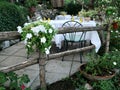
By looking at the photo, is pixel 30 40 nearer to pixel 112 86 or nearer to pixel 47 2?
pixel 112 86

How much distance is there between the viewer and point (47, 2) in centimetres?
1061

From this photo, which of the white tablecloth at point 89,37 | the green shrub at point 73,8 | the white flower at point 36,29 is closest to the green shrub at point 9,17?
the white tablecloth at point 89,37

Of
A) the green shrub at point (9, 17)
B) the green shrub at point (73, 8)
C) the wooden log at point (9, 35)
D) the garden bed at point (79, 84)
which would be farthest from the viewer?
the green shrub at point (73, 8)

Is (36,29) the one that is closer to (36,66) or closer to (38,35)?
(38,35)

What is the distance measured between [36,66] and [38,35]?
1.52 m

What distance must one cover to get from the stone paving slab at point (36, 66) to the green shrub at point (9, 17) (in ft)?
2.28

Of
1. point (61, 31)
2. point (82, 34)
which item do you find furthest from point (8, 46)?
point (61, 31)

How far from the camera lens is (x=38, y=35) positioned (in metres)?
2.71

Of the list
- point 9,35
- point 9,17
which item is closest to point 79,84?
point 9,35

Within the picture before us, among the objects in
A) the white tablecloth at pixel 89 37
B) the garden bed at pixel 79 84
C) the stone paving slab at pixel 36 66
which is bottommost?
the garden bed at pixel 79 84

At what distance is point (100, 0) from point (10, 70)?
656 centimetres

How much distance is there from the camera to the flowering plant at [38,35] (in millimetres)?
2668

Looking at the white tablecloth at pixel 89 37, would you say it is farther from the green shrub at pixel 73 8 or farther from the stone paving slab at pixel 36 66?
the green shrub at pixel 73 8

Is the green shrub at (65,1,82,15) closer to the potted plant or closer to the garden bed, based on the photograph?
the potted plant
